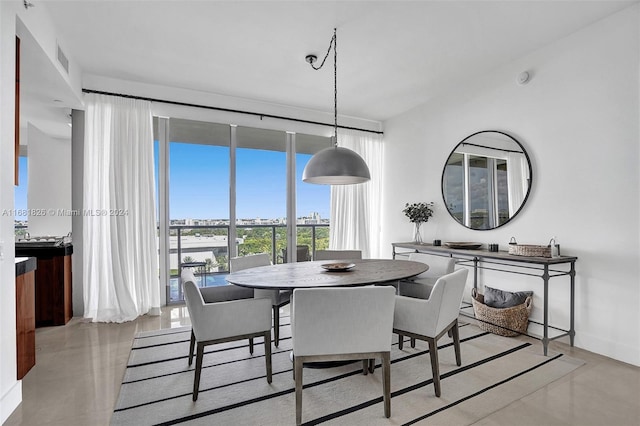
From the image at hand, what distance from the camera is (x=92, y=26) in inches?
112

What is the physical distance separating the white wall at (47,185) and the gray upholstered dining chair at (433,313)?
4.40m

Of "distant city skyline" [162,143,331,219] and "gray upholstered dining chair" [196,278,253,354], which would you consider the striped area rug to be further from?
"distant city skyline" [162,143,331,219]

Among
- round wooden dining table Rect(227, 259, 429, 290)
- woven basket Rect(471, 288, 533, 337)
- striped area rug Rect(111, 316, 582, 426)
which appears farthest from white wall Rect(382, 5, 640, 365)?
round wooden dining table Rect(227, 259, 429, 290)

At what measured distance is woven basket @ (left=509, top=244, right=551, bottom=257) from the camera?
2.93 meters

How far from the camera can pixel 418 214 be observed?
4.46 metres

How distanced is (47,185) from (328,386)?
450 centimetres

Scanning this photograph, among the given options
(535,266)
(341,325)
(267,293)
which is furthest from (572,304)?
(267,293)

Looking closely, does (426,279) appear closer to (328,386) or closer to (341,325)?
(328,386)

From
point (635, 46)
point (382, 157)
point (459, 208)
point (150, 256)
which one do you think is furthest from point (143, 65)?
point (635, 46)

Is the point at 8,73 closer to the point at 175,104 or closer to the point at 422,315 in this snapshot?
the point at 175,104

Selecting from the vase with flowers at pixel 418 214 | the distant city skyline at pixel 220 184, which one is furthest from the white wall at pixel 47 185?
the vase with flowers at pixel 418 214

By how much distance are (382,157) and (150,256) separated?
12.2 feet

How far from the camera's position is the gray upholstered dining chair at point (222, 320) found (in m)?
2.13

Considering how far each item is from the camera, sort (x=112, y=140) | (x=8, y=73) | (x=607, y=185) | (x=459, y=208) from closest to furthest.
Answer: (x=8, y=73)
(x=607, y=185)
(x=112, y=140)
(x=459, y=208)
